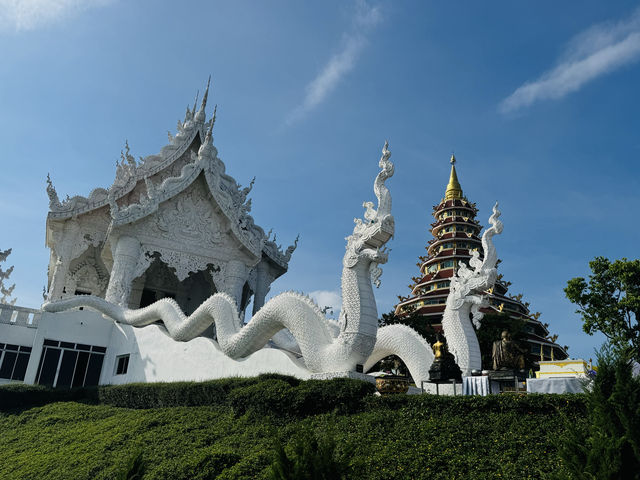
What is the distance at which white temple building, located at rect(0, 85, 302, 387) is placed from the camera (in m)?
15.2

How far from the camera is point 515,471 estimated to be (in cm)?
592

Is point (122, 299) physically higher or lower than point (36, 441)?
higher

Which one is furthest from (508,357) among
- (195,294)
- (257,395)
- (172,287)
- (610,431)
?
(172,287)

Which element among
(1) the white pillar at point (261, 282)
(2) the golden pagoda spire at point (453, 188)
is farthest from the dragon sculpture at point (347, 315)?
(2) the golden pagoda spire at point (453, 188)

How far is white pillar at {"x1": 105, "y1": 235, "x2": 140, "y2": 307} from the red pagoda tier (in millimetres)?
16501

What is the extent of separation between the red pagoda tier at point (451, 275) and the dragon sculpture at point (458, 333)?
A: 56.1 ft

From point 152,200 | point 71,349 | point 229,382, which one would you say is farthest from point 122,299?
point 229,382

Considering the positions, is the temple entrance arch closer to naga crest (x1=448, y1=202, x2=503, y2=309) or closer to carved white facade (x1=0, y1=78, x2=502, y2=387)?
carved white facade (x1=0, y1=78, x2=502, y2=387)

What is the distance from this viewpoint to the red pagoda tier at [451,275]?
106ft

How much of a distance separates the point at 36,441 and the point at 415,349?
320 inches

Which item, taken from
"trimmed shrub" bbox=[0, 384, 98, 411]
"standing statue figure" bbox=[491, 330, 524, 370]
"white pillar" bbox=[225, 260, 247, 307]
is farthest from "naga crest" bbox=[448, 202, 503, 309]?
"trimmed shrub" bbox=[0, 384, 98, 411]

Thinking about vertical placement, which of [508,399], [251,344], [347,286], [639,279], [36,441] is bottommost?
[36,441]

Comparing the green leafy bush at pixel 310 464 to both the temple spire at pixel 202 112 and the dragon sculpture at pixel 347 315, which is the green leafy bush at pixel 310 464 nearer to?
the dragon sculpture at pixel 347 315

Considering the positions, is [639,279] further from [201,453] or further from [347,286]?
[201,453]
